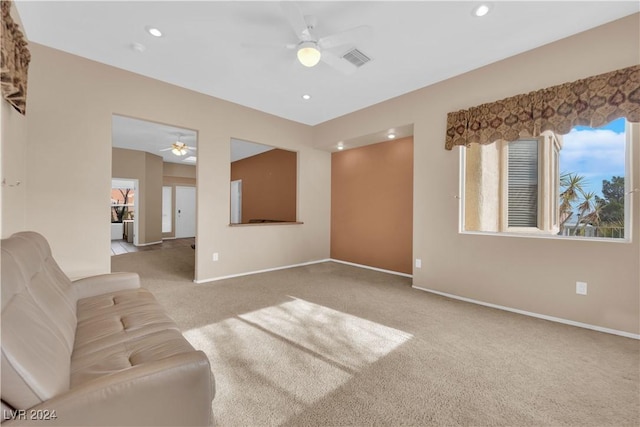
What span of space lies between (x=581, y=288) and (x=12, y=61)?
16.1 ft

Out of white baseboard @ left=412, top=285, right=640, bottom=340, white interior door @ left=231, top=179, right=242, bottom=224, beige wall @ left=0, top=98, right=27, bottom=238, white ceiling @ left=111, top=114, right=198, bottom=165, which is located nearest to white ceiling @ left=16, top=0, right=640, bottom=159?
beige wall @ left=0, top=98, right=27, bottom=238

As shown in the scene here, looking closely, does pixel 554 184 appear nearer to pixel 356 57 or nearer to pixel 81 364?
pixel 356 57

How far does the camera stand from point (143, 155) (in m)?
7.32

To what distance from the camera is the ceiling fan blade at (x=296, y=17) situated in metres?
1.92

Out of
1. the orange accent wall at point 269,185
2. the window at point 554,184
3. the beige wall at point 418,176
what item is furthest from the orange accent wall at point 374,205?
the window at point 554,184

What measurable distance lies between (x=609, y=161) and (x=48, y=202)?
18.0 ft

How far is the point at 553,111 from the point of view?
8.31 ft

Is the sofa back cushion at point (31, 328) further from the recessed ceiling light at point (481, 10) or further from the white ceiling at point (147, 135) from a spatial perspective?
the white ceiling at point (147, 135)

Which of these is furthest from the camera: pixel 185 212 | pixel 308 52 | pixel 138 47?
pixel 185 212

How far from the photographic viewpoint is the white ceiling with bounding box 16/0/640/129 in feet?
7.14

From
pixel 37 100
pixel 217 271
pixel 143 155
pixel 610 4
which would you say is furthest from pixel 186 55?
pixel 143 155

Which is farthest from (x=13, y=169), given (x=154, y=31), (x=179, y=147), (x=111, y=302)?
(x=179, y=147)

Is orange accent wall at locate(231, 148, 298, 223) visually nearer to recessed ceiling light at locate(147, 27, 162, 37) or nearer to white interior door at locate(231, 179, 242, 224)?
white interior door at locate(231, 179, 242, 224)

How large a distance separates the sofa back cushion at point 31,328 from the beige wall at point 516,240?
137 inches
